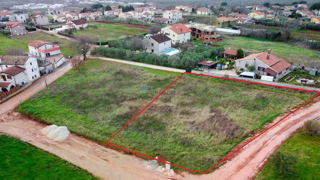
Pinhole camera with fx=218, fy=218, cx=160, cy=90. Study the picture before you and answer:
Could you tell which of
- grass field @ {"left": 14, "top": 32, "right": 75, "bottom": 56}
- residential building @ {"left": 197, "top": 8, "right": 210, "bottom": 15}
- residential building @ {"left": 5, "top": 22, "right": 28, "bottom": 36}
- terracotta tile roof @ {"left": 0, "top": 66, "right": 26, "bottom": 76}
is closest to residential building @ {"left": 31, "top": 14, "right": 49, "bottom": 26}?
residential building @ {"left": 5, "top": 22, "right": 28, "bottom": 36}

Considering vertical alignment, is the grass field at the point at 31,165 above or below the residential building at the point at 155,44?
below

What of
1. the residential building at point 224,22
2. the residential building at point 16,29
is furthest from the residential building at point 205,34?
the residential building at point 16,29

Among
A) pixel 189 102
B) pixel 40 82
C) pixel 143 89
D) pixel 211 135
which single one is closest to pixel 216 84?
pixel 189 102

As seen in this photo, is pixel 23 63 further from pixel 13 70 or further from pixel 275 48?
pixel 275 48

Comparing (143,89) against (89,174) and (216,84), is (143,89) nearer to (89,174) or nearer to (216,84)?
(216,84)

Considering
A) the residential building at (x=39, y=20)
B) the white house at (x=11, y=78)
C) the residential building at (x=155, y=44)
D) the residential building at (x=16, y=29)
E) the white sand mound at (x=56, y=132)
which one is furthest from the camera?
the residential building at (x=39, y=20)

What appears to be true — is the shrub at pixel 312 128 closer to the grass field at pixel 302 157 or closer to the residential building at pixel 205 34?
the grass field at pixel 302 157

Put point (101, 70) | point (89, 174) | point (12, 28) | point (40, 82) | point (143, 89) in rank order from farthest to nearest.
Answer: point (12, 28)
point (101, 70)
point (40, 82)
point (143, 89)
point (89, 174)
